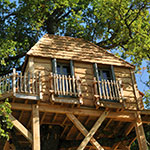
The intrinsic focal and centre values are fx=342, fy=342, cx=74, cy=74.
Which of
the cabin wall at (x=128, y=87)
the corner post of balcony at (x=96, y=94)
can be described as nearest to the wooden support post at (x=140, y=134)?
the cabin wall at (x=128, y=87)

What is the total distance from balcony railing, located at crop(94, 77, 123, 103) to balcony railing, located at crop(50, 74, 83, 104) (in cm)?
90

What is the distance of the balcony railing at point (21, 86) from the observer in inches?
552

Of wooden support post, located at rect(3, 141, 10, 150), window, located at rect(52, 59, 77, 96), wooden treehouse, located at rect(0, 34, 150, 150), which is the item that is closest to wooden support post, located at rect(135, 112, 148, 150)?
wooden treehouse, located at rect(0, 34, 150, 150)

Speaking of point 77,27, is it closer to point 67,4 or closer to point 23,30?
point 67,4

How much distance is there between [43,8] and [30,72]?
842cm

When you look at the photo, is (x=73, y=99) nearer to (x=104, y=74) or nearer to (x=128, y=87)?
(x=104, y=74)

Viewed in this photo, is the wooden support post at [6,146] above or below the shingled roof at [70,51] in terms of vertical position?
below

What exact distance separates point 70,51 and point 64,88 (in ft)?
9.56

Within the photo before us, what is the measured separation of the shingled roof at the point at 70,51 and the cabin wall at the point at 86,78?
281 millimetres

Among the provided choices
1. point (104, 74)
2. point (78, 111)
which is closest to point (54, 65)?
point (78, 111)

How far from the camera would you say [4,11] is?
21781 mm

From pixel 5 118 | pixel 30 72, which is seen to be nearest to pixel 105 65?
Result: pixel 30 72

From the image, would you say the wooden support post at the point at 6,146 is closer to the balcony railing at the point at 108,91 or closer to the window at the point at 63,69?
the window at the point at 63,69

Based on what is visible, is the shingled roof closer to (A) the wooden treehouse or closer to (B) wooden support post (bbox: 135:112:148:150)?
(A) the wooden treehouse
